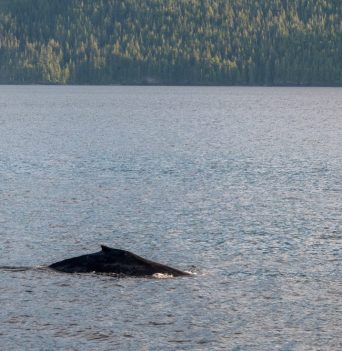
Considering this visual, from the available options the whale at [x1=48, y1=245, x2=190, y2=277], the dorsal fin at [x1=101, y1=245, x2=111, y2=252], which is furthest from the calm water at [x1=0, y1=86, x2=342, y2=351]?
the dorsal fin at [x1=101, y1=245, x2=111, y2=252]

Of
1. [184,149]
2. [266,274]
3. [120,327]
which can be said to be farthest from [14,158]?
[120,327]

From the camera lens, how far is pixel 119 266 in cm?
3095

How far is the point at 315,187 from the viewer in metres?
57.2

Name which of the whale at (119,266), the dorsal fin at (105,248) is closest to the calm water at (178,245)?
the whale at (119,266)

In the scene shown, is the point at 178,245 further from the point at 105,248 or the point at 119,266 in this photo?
the point at 105,248

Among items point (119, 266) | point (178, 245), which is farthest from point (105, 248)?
point (178, 245)

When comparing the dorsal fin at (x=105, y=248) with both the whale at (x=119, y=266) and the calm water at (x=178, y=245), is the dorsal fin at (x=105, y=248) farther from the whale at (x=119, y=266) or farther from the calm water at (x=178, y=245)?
the calm water at (x=178, y=245)

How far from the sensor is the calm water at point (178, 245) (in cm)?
2497

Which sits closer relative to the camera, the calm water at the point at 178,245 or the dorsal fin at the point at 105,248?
the calm water at the point at 178,245

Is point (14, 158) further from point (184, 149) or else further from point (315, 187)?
point (315, 187)

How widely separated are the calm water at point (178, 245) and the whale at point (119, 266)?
0.72 meters

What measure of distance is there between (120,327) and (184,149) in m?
67.2

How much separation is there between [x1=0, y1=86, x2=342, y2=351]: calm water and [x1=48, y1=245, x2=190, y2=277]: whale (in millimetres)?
721

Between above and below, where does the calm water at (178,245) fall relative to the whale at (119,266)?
below
